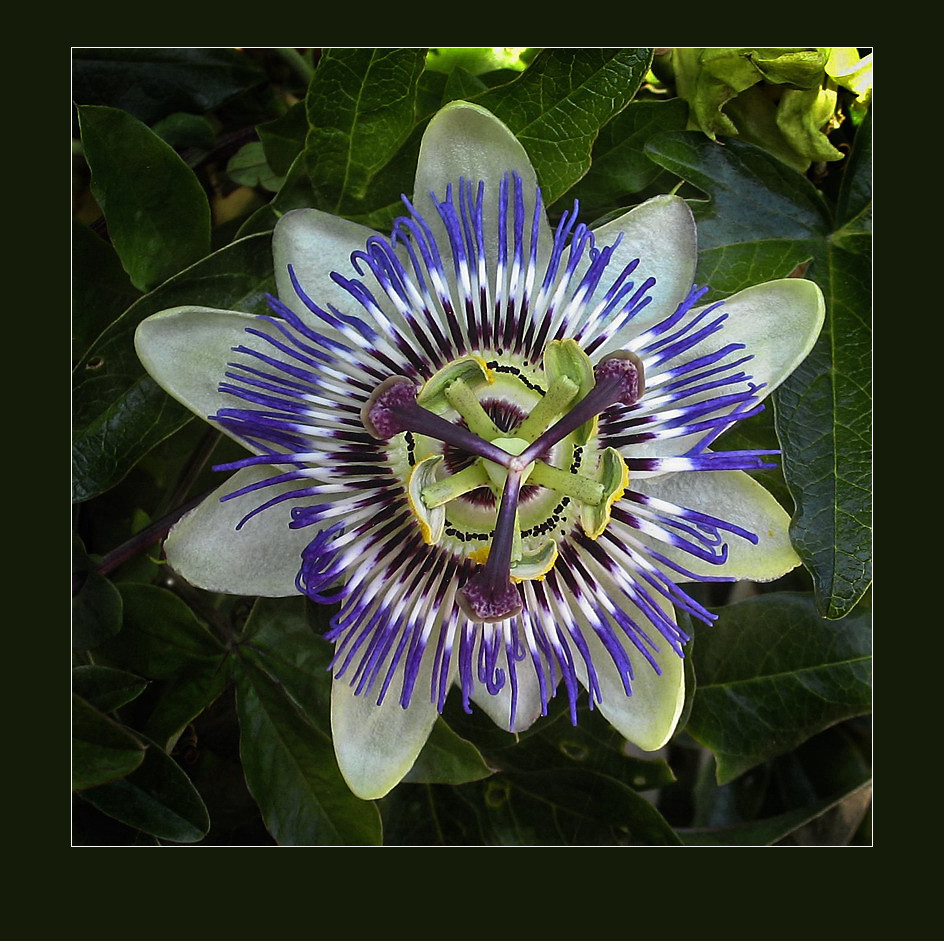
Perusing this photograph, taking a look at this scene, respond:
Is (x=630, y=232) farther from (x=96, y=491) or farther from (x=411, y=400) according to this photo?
(x=96, y=491)

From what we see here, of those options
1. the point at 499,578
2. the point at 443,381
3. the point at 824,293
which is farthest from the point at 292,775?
the point at 824,293

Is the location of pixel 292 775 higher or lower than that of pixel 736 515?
lower

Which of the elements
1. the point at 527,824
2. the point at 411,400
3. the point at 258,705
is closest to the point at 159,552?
the point at 258,705

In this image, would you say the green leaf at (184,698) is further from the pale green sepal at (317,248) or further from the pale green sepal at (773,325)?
the pale green sepal at (773,325)

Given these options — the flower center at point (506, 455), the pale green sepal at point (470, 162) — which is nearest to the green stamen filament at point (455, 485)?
the flower center at point (506, 455)

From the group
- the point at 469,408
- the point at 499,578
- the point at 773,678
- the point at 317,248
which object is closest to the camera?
the point at 499,578

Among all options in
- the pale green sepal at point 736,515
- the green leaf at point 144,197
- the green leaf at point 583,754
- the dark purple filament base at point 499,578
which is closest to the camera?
the dark purple filament base at point 499,578

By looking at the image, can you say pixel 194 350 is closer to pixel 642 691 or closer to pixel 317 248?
pixel 317 248
